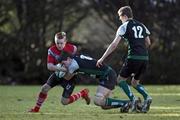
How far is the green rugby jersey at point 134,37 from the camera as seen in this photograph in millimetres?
13250

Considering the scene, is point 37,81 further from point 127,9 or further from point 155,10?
point 127,9

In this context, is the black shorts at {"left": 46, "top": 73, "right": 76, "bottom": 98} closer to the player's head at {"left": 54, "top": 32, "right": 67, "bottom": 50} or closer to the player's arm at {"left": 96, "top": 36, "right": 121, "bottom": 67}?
the player's head at {"left": 54, "top": 32, "right": 67, "bottom": 50}

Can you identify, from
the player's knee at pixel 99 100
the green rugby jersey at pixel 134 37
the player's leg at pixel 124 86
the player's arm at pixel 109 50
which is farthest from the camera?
the player's leg at pixel 124 86

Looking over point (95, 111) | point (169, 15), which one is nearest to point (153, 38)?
point (169, 15)

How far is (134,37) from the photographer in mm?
13297

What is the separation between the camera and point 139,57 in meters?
13.3

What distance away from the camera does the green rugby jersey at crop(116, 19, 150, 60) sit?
1325 centimetres

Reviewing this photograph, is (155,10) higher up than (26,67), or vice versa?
(155,10)

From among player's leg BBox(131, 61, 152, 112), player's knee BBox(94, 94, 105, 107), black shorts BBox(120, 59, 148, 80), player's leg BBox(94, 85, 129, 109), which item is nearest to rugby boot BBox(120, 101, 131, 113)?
player's leg BBox(94, 85, 129, 109)

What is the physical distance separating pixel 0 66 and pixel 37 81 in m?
2.10

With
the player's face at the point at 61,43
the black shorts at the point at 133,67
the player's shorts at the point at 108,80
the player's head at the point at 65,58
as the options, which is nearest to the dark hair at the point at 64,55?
the player's head at the point at 65,58

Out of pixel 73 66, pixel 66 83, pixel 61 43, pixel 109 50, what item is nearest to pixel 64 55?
pixel 61 43

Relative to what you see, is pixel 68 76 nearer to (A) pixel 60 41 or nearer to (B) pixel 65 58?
(B) pixel 65 58

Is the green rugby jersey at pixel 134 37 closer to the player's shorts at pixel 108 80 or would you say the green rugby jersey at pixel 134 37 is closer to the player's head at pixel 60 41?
the player's shorts at pixel 108 80
